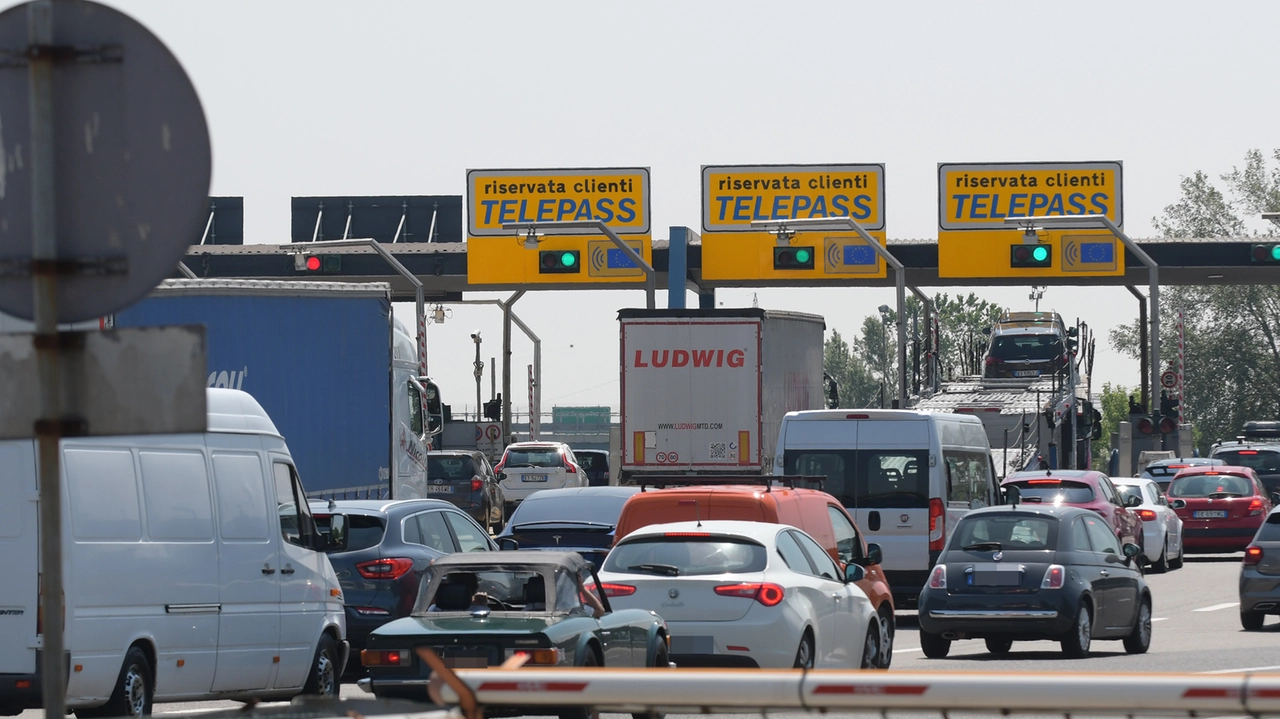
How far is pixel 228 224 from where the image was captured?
76.3 m

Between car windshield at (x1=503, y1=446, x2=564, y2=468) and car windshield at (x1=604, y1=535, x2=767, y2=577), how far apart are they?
104 ft

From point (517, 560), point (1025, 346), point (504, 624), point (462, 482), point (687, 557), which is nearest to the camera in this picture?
point (504, 624)

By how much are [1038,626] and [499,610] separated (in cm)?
730

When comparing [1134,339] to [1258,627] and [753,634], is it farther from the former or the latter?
[753,634]

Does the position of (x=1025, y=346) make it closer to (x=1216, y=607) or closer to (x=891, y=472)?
(x=1216, y=607)

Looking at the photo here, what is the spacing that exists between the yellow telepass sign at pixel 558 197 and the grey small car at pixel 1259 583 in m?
29.1

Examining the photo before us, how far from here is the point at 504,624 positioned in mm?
11141

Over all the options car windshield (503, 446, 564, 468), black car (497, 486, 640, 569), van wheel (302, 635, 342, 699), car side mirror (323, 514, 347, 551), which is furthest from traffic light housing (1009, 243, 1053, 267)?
car side mirror (323, 514, 347, 551)

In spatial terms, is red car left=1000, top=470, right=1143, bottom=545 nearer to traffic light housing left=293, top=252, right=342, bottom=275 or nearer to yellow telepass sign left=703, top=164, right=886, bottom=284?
traffic light housing left=293, top=252, right=342, bottom=275

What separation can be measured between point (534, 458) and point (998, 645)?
90.2 ft

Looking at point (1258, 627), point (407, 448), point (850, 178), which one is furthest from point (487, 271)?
point (1258, 627)

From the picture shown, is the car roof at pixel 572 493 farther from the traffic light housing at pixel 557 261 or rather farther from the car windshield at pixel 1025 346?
the car windshield at pixel 1025 346

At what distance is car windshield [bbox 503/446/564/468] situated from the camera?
150ft

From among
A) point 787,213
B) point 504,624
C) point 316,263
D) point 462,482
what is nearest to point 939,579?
point 504,624
